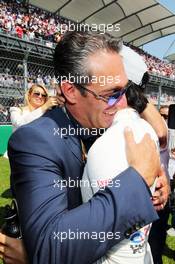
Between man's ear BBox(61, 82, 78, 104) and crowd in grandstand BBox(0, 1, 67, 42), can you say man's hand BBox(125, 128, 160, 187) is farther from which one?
crowd in grandstand BBox(0, 1, 67, 42)

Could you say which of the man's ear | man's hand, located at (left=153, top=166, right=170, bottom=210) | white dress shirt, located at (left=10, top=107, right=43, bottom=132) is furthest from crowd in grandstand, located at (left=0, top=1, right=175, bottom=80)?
man's hand, located at (left=153, top=166, right=170, bottom=210)

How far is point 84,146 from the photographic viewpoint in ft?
5.31

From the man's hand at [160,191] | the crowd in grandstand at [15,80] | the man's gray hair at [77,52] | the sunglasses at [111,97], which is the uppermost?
the crowd in grandstand at [15,80]

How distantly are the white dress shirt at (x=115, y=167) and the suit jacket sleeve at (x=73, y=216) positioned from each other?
7cm

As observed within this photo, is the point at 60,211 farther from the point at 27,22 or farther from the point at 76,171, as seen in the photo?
the point at 27,22

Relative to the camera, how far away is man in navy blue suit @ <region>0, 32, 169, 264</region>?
1253 mm

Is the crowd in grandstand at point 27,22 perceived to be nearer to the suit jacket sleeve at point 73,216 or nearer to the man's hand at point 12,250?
the man's hand at point 12,250

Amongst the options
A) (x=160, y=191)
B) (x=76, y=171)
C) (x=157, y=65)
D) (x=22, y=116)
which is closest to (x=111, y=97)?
(x=76, y=171)

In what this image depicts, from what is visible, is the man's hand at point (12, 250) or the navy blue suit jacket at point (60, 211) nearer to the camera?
the navy blue suit jacket at point (60, 211)

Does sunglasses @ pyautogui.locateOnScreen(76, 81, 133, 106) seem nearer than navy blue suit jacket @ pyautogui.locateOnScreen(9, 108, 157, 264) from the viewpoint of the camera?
No

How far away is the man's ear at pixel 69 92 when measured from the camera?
5.20 ft

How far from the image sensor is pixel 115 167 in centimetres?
138

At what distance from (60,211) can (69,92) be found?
53 centimetres

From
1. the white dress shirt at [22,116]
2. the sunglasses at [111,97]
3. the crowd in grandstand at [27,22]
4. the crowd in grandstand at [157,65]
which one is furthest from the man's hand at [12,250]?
the crowd in grandstand at [157,65]
